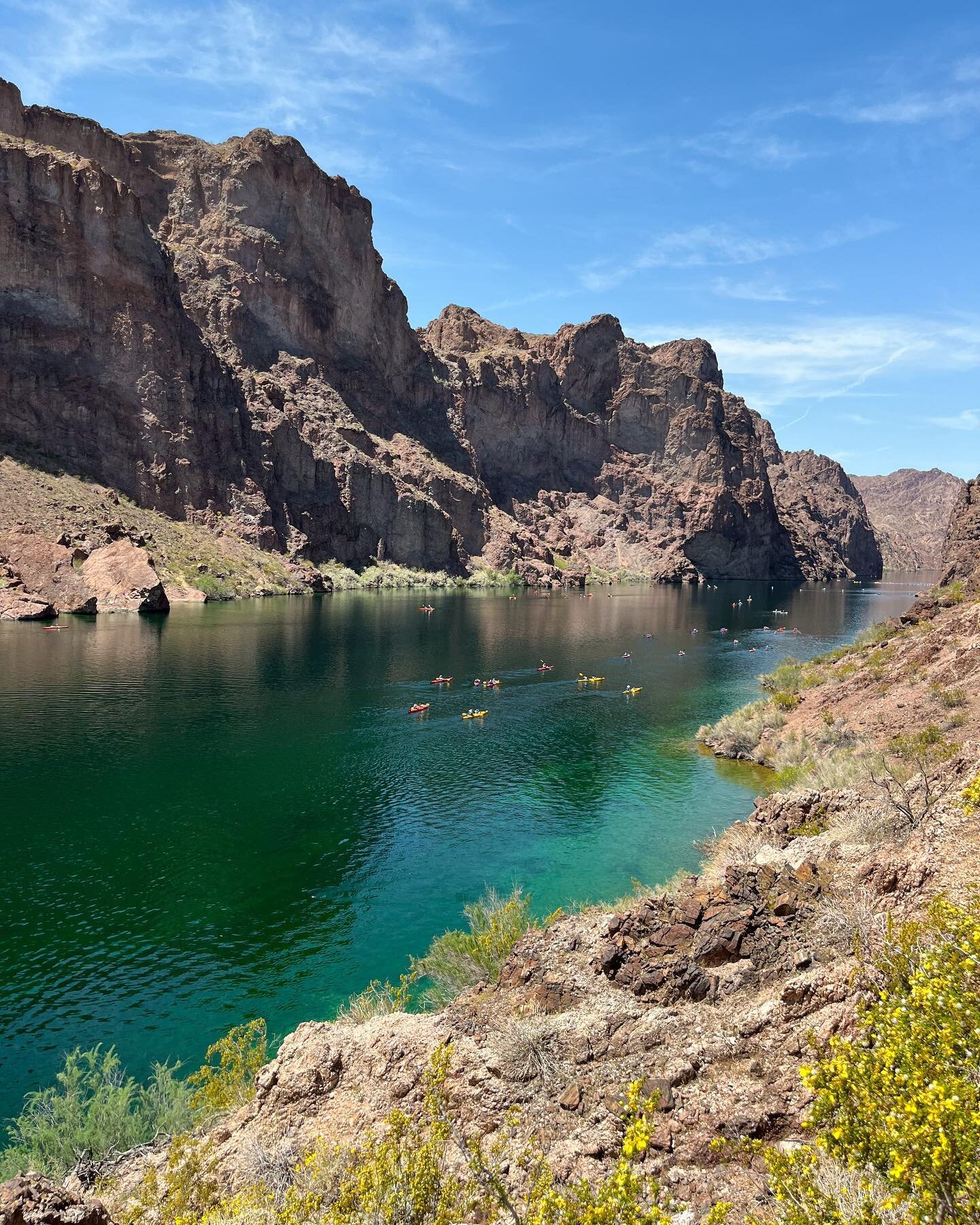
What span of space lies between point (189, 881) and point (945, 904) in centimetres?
2299

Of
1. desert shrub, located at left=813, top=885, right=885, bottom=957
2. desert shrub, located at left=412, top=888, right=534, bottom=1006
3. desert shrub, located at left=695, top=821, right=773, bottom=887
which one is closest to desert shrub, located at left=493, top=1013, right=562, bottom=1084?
desert shrub, located at left=813, top=885, right=885, bottom=957

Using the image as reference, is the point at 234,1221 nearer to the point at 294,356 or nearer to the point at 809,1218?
the point at 809,1218

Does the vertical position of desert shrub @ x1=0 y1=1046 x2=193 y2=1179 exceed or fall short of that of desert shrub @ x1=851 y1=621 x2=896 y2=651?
it falls short

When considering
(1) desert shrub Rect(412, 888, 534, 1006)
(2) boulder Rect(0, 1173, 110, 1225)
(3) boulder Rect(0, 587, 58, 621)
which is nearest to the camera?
(2) boulder Rect(0, 1173, 110, 1225)

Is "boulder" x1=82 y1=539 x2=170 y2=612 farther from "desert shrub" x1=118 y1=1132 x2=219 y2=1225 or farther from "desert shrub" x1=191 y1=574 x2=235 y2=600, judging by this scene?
"desert shrub" x1=118 y1=1132 x2=219 y2=1225

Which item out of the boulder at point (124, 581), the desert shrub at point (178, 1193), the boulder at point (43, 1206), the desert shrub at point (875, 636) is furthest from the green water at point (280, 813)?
the boulder at point (124, 581)

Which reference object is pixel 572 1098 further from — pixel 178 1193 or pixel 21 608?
pixel 21 608

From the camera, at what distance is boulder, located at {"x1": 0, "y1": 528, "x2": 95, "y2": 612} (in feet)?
291

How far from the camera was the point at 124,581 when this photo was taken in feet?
308

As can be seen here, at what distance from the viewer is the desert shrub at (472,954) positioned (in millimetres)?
15992

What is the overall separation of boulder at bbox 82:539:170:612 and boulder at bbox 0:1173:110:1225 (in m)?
92.5

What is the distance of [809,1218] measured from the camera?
5453 mm

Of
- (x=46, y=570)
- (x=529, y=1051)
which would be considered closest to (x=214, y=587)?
(x=46, y=570)

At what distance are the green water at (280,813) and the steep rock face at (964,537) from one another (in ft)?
76.1
